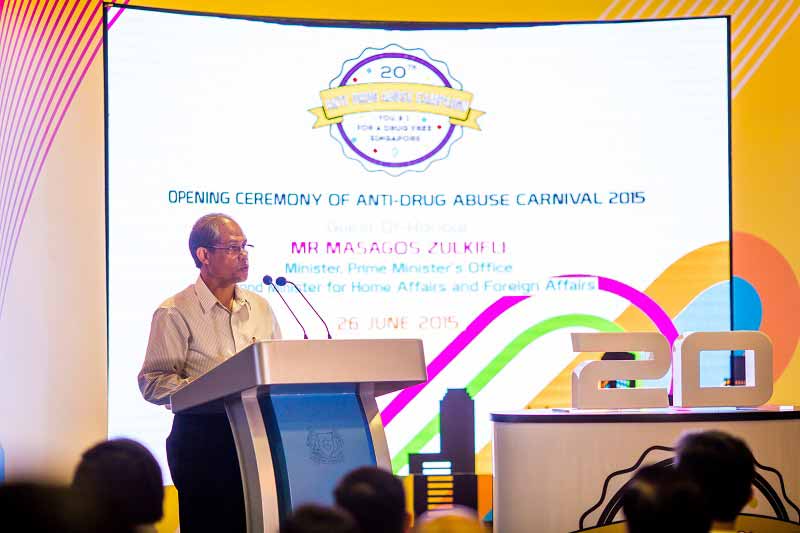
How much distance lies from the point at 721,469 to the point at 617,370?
6.13 ft

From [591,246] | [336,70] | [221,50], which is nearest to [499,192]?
[591,246]

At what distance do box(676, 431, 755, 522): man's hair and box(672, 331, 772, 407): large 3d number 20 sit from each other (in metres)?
1.78

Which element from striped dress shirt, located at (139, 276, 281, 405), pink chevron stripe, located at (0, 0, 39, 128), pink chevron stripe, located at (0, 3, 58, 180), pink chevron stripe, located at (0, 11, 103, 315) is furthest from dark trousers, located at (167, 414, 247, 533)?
pink chevron stripe, located at (0, 0, 39, 128)

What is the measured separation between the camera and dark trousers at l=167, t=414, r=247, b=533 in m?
2.62

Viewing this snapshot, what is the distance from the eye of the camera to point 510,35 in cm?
526

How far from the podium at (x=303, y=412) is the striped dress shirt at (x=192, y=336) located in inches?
22.7

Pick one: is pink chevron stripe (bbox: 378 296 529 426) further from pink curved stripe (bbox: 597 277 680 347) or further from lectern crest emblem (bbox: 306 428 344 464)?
lectern crest emblem (bbox: 306 428 344 464)

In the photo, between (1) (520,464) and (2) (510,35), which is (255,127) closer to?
(2) (510,35)

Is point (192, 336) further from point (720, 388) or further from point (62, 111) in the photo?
point (62, 111)

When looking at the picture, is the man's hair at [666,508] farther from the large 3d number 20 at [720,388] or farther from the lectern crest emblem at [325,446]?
the large 3d number 20 at [720,388]

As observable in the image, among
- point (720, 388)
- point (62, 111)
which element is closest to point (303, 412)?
point (720, 388)

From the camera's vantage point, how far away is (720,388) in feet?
12.0

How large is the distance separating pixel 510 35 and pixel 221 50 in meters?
1.48

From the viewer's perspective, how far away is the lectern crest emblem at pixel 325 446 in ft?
7.30
